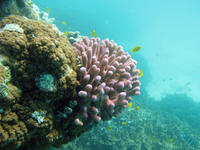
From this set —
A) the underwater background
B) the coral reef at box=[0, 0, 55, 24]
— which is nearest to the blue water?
the underwater background

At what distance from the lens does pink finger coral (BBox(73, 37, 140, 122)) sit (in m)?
2.49

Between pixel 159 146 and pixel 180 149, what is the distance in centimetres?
215

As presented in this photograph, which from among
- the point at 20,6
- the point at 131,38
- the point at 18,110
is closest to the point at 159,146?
the point at 18,110

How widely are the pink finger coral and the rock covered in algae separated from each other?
41cm

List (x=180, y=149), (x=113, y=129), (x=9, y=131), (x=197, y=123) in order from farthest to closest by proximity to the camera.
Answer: (x=197, y=123), (x=180, y=149), (x=113, y=129), (x=9, y=131)

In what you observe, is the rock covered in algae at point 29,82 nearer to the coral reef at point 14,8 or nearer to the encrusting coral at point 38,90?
the encrusting coral at point 38,90

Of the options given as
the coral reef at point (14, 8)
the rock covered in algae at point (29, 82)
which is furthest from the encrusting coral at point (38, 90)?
the coral reef at point (14, 8)

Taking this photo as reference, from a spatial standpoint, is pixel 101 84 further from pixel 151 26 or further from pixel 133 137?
pixel 151 26

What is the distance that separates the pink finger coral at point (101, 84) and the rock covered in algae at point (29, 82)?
1.36 ft

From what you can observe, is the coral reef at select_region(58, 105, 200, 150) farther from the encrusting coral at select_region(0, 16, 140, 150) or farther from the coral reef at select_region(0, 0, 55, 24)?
the coral reef at select_region(0, 0, 55, 24)

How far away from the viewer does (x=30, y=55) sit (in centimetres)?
199

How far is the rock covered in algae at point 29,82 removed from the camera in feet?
5.65

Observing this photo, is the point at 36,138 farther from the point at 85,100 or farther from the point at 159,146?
the point at 159,146

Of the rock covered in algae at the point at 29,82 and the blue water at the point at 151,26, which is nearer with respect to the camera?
the rock covered in algae at the point at 29,82
